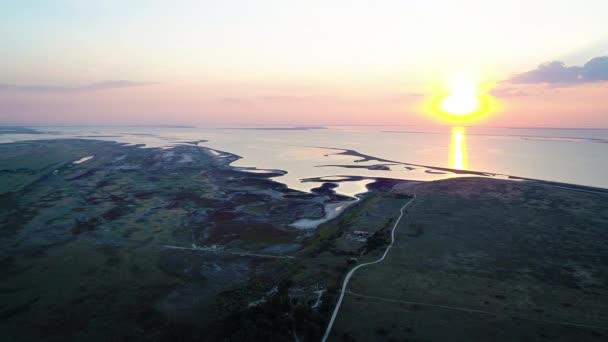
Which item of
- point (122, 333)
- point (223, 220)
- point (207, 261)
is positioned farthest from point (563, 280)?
point (223, 220)

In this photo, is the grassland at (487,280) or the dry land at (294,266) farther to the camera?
the dry land at (294,266)

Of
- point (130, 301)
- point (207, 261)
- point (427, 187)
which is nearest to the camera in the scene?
point (130, 301)

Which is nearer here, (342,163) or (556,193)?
(556,193)

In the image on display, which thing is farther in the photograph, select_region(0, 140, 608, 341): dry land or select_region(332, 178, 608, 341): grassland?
select_region(0, 140, 608, 341): dry land

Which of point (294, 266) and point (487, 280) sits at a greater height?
point (294, 266)

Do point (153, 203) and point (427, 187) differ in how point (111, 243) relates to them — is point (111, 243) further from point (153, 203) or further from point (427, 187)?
point (427, 187)

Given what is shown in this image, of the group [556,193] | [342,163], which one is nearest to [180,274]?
[556,193]

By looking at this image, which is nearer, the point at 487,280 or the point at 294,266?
the point at 487,280

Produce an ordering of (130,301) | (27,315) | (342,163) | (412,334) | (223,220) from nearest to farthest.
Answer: (412,334)
(27,315)
(130,301)
(223,220)
(342,163)

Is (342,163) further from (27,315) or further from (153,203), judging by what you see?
(27,315)
